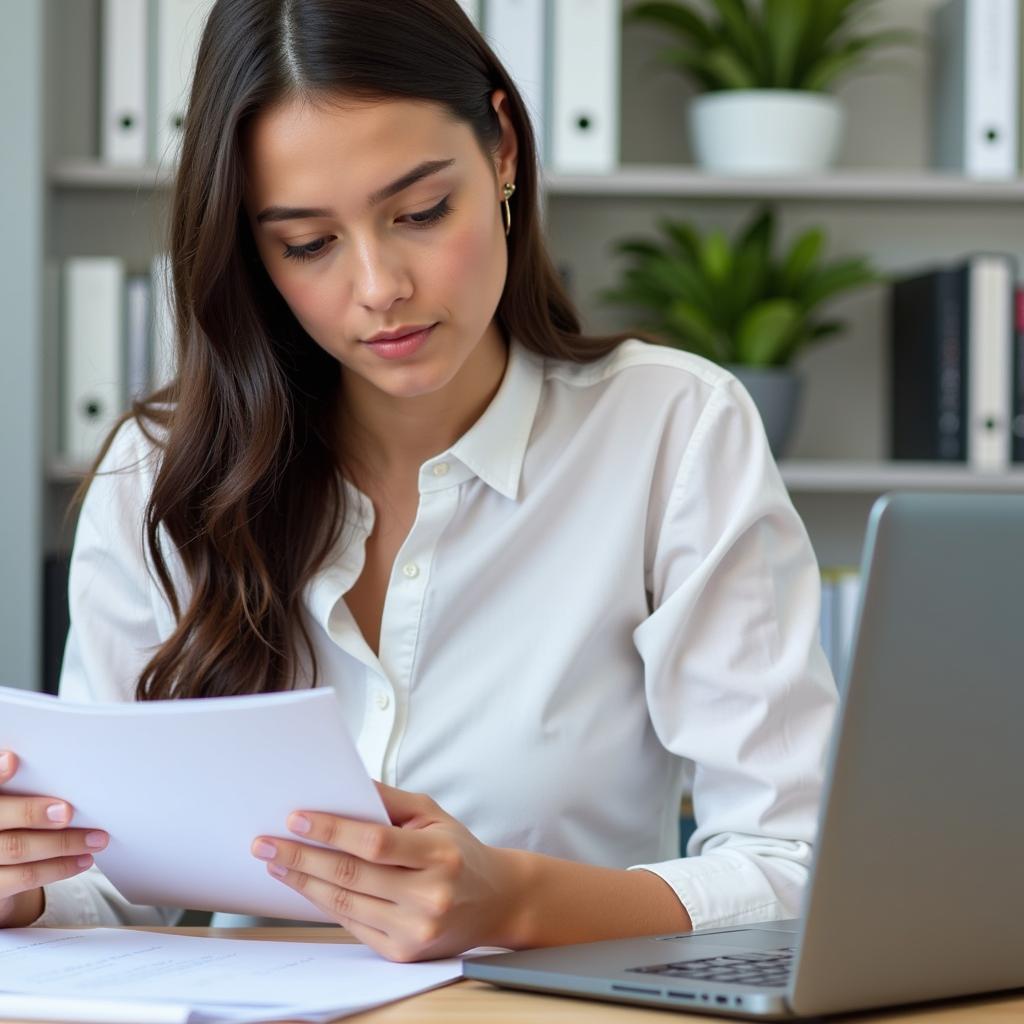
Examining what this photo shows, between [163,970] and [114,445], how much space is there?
655 millimetres

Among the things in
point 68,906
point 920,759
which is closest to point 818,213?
point 68,906

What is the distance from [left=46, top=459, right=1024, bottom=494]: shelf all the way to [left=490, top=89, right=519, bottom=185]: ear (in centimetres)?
99

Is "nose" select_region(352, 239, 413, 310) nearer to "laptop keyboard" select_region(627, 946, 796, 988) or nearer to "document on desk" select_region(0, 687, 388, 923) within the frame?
"document on desk" select_region(0, 687, 388, 923)

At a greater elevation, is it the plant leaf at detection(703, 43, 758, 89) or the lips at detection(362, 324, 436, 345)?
the plant leaf at detection(703, 43, 758, 89)

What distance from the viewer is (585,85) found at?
7.00 ft

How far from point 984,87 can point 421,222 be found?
52.9 inches

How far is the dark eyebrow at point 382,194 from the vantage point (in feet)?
3.60

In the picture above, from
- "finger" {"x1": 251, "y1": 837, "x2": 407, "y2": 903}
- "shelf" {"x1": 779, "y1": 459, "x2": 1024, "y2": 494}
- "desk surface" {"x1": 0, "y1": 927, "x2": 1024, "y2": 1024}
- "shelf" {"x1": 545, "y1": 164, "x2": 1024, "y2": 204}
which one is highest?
"shelf" {"x1": 545, "y1": 164, "x2": 1024, "y2": 204}

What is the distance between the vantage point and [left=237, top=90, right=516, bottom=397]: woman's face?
1094 millimetres

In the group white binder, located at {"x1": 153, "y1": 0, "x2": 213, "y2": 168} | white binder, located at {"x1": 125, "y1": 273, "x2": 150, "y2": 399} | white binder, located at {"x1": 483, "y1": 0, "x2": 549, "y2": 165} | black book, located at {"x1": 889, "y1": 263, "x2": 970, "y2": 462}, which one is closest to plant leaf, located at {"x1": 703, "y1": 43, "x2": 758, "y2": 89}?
white binder, located at {"x1": 483, "y1": 0, "x2": 549, "y2": 165}

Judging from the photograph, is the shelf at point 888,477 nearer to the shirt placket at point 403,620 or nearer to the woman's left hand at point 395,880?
the shirt placket at point 403,620

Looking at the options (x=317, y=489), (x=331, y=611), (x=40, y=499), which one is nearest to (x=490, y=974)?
(x=331, y=611)

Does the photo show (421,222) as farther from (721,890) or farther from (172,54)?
(172,54)

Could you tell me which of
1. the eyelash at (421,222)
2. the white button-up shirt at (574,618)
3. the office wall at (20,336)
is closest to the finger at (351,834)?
the white button-up shirt at (574,618)
